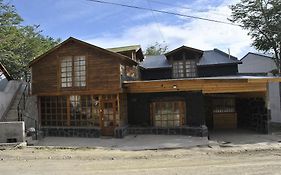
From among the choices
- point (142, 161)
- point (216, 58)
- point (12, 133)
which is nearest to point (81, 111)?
point (12, 133)

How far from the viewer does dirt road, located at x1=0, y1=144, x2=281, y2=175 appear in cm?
1014

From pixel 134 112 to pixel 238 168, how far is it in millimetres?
11314

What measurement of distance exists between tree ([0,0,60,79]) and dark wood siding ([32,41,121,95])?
4571mm

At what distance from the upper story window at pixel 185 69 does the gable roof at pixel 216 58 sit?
571 mm

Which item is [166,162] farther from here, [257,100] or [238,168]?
[257,100]

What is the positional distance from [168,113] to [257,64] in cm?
1454

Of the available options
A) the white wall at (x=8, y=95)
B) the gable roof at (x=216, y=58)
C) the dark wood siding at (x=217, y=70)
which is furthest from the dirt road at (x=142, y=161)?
the gable roof at (x=216, y=58)

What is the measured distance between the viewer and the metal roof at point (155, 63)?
82.0 ft

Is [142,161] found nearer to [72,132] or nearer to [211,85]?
[211,85]

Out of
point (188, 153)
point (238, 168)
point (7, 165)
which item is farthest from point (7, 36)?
point (238, 168)

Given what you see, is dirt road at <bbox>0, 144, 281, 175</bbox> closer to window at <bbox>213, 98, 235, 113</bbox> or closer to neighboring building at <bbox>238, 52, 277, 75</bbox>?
window at <bbox>213, 98, 235, 113</bbox>

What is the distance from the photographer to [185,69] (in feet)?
A: 79.8

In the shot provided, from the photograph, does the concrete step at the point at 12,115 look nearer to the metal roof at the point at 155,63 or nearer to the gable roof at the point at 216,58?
the metal roof at the point at 155,63

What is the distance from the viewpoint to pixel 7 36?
2306 cm
